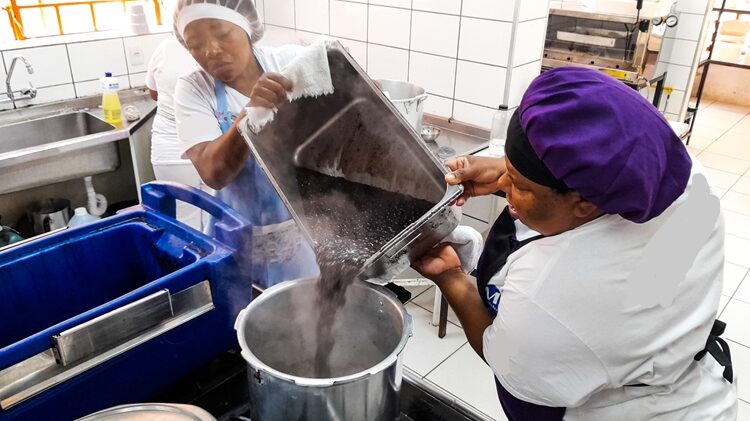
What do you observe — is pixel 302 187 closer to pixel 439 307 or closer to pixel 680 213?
pixel 680 213

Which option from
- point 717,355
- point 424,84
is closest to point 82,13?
point 424,84

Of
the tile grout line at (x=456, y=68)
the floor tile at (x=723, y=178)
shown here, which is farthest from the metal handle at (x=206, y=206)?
the floor tile at (x=723, y=178)

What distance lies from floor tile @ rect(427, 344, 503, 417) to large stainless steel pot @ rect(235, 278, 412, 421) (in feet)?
4.35

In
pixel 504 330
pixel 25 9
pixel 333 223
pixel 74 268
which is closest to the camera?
pixel 504 330

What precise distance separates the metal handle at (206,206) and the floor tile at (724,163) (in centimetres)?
429

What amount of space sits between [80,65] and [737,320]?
3403 mm

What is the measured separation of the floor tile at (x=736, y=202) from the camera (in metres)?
3.65

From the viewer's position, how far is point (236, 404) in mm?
899

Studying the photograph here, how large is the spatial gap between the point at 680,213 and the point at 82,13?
3.00m

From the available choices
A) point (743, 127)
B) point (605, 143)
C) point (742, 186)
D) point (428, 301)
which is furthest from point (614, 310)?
point (743, 127)

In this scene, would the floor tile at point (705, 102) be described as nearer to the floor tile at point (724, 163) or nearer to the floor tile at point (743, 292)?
the floor tile at point (724, 163)

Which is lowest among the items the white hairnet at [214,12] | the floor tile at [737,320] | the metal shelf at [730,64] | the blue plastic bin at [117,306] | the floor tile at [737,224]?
the floor tile at [737,320]

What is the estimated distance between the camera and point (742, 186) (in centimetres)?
399

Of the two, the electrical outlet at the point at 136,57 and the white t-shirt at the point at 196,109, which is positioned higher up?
the white t-shirt at the point at 196,109
